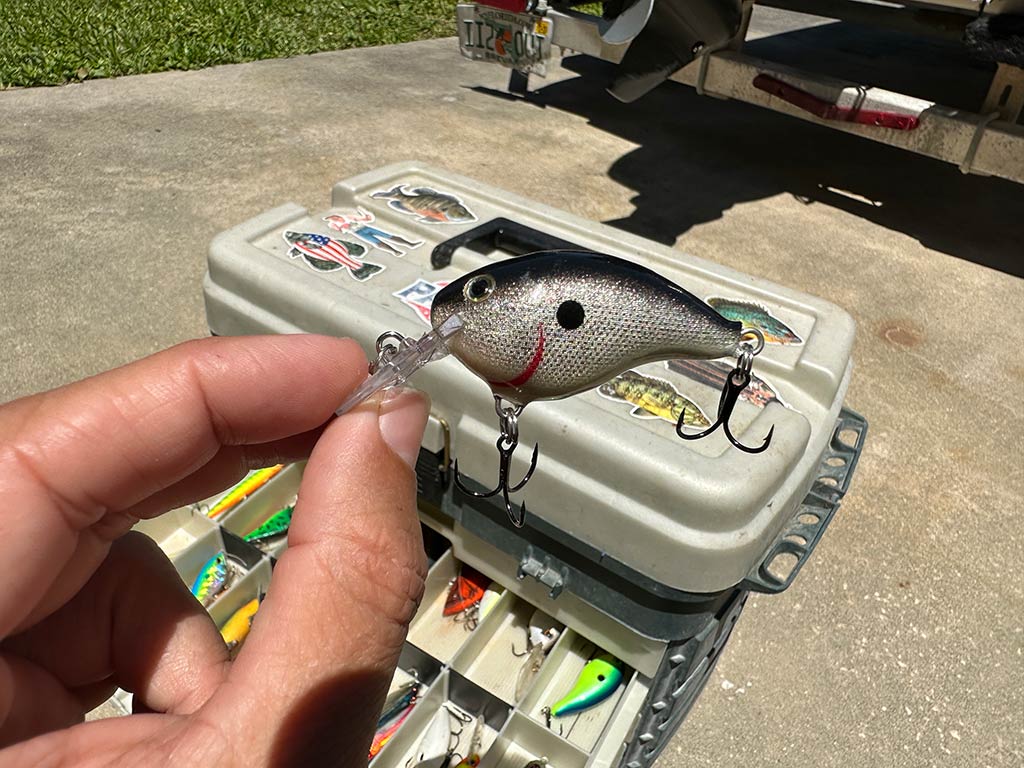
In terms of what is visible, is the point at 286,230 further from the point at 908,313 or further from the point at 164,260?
the point at 908,313

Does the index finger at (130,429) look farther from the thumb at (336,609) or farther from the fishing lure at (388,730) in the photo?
the fishing lure at (388,730)

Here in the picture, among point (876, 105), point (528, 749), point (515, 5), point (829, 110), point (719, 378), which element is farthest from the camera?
point (515, 5)

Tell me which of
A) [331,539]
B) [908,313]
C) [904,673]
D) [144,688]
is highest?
[331,539]

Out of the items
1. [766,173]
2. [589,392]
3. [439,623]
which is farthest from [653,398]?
[766,173]

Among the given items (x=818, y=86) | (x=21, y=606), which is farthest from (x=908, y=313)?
(x=21, y=606)

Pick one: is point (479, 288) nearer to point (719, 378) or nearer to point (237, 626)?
point (719, 378)

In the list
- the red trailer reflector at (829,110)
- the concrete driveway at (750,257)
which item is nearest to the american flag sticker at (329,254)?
the concrete driveway at (750,257)

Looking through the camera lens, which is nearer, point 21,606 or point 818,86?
point 21,606
